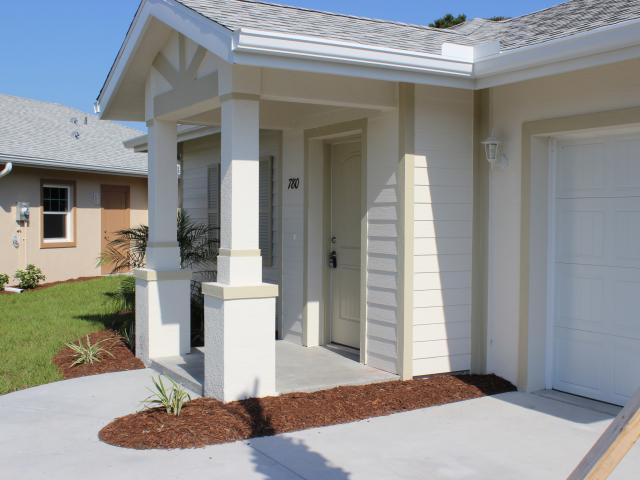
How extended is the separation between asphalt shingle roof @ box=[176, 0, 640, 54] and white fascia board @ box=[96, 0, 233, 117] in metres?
0.08

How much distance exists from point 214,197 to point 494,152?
223 inches

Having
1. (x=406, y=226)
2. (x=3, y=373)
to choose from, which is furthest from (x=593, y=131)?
(x=3, y=373)

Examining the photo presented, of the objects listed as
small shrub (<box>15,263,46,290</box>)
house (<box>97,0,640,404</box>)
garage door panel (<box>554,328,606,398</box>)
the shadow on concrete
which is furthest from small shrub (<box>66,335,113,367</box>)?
small shrub (<box>15,263,46,290</box>)

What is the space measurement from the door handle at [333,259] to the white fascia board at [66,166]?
9483 millimetres

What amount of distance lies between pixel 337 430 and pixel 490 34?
4.53m

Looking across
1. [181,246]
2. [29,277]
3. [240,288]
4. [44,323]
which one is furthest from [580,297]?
[29,277]

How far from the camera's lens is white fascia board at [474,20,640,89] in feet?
16.6

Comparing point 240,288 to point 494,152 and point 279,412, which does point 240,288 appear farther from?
point 494,152

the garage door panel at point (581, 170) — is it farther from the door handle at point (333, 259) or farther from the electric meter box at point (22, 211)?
the electric meter box at point (22, 211)

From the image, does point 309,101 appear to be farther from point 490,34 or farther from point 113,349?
point 113,349

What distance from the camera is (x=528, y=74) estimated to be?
595cm

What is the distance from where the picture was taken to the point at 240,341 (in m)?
5.97

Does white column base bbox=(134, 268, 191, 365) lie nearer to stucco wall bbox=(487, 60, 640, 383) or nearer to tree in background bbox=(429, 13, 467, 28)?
stucco wall bbox=(487, 60, 640, 383)

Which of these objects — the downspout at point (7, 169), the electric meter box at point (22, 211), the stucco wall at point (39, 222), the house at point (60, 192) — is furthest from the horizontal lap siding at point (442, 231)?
the electric meter box at point (22, 211)
